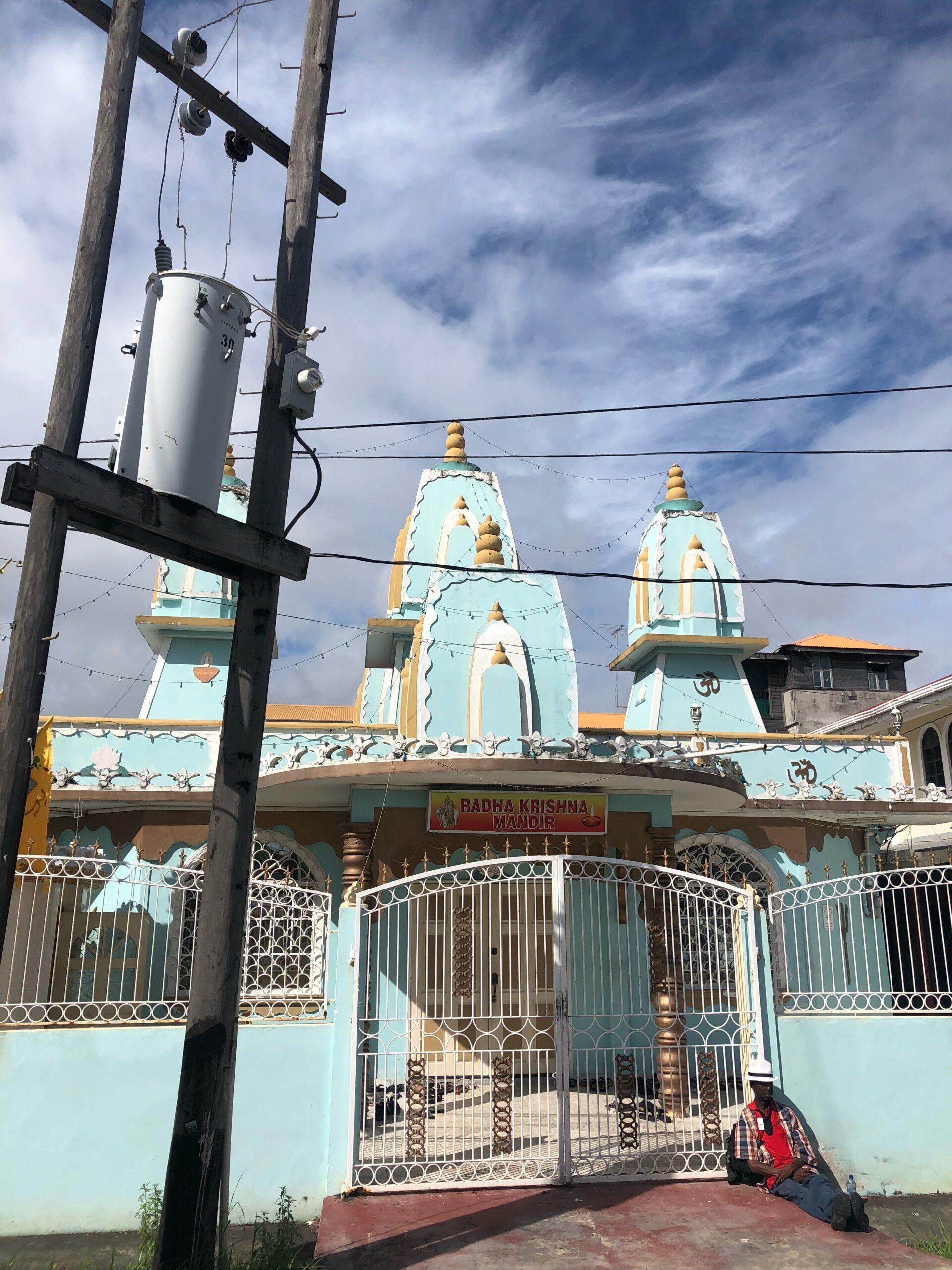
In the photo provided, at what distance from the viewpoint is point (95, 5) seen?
5.12 m

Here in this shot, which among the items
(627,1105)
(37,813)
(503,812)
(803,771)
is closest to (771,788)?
(803,771)

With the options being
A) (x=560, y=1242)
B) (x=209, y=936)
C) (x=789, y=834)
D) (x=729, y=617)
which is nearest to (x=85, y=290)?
(x=209, y=936)

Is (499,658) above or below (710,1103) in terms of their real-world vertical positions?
above

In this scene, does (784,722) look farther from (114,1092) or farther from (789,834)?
(114,1092)

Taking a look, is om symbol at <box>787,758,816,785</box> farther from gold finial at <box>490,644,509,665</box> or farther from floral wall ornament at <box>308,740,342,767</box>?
floral wall ornament at <box>308,740,342,767</box>

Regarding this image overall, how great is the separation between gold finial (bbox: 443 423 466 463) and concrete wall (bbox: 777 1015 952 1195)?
11.9m

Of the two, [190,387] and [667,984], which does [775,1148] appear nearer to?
[667,984]

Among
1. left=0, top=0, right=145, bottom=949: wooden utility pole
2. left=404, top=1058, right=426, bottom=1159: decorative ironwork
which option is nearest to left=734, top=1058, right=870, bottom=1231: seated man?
left=404, top=1058, right=426, bottom=1159: decorative ironwork

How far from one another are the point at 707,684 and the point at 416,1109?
12.3 metres

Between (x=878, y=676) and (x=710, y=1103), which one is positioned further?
(x=878, y=676)

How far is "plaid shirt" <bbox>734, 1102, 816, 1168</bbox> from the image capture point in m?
6.74

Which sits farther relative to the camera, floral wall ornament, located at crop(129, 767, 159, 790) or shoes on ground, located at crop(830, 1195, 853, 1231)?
floral wall ornament, located at crop(129, 767, 159, 790)

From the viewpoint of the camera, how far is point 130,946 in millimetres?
11820

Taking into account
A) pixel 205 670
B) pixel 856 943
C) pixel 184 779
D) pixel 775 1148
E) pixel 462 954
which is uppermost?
pixel 205 670
